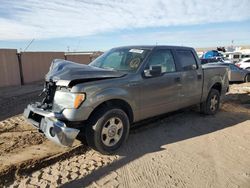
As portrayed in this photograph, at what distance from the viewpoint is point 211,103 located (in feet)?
23.5

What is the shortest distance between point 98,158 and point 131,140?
3.41ft

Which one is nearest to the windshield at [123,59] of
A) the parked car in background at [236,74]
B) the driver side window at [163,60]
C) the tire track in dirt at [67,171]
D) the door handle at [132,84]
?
the driver side window at [163,60]

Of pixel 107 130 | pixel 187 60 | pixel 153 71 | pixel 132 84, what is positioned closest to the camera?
pixel 107 130

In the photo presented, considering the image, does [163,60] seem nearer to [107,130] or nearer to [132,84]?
[132,84]

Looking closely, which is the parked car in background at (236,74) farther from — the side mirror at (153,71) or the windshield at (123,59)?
the side mirror at (153,71)

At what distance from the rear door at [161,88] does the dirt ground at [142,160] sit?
0.59 m

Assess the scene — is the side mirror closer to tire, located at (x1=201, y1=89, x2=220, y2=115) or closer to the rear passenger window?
the rear passenger window

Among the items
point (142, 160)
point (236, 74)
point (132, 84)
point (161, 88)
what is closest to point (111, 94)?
point (132, 84)

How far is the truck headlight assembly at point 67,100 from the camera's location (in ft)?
13.2

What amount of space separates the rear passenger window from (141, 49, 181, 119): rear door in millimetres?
340

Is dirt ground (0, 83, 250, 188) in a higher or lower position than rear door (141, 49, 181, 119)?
lower

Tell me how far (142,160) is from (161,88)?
1.63 m

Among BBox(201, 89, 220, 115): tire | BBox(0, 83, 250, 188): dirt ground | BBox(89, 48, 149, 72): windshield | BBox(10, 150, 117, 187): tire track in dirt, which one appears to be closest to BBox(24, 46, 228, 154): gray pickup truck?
BBox(89, 48, 149, 72): windshield

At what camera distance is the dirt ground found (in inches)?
144
